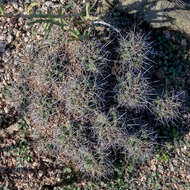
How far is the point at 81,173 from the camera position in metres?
3.20

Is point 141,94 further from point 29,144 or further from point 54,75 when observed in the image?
point 29,144

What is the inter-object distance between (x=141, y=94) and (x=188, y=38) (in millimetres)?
1200

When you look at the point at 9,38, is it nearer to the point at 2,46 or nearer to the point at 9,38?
the point at 9,38

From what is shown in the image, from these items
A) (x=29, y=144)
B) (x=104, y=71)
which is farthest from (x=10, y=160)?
(x=104, y=71)

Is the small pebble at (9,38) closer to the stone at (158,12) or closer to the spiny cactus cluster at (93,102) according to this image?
the spiny cactus cluster at (93,102)

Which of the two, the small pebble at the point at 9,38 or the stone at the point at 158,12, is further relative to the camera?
the small pebble at the point at 9,38

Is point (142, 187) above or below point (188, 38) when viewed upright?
below

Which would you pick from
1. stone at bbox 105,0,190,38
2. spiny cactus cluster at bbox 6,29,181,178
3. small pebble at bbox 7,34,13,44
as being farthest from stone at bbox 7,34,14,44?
stone at bbox 105,0,190,38

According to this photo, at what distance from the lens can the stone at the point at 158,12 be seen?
311 centimetres

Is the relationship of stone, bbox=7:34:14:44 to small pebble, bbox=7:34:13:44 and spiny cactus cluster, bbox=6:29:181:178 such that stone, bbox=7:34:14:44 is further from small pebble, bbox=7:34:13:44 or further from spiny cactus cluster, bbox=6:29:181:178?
spiny cactus cluster, bbox=6:29:181:178

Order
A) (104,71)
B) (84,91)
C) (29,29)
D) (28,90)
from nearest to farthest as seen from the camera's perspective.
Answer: (84,91) < (104,71) < (28,90) < (29,29)

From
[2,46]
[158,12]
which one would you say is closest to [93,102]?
[158,12]

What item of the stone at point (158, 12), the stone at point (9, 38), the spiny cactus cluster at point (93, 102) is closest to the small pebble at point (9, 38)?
the stone at point (9, 38)

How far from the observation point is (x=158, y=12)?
314 centimetres
